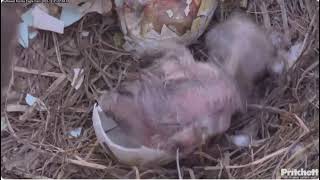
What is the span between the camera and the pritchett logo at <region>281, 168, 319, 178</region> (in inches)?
51.5

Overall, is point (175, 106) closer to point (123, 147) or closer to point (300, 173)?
point (123, 147)

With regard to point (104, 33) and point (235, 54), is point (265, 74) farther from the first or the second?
point (104, 33)

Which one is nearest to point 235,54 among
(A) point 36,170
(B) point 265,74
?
(B) point 265,74

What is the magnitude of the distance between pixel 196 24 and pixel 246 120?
0.22m

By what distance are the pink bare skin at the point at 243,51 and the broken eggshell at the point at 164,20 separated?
0.15ft

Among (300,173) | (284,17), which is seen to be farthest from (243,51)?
(300,173)

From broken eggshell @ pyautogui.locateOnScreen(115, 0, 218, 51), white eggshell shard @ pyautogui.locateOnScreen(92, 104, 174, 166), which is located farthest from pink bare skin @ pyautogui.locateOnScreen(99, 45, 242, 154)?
broken eggshell @ pyautogui.locateOnScreen(115, 0, 218, 51)

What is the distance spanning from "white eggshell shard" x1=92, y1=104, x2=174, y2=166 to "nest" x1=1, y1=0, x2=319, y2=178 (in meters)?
0.02

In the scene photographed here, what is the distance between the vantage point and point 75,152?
142cm

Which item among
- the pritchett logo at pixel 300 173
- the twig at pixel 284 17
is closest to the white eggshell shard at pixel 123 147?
the pritchett logo at pixel 300 173

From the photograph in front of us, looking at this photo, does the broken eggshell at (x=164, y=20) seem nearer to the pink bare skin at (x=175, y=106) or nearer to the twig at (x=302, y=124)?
the pink bare skin at (x=175, y=106)

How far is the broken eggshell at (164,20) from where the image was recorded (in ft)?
4.93

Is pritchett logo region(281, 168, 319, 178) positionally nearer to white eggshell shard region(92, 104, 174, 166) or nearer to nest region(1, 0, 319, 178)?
nest region(1, 0, 319, 178)

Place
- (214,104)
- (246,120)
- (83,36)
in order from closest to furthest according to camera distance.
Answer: (214,104)
(246,120)
(83,36)
